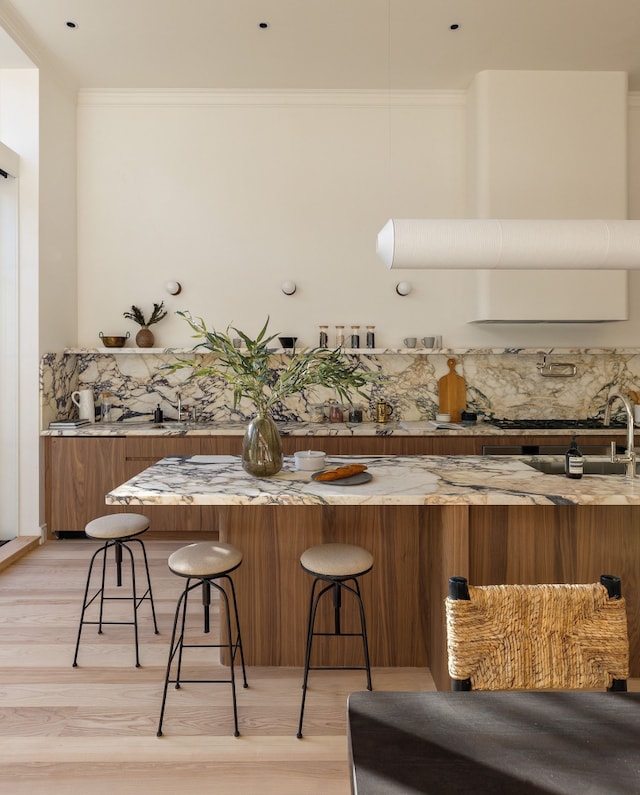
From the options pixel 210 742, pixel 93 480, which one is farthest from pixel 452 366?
pixel 210 742

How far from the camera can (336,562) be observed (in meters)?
2.19

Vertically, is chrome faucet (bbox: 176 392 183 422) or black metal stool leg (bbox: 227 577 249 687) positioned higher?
chrome faucet (bbox: 176 392 183 422)

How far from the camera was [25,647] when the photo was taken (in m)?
2.81

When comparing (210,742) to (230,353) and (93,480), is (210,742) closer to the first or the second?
(230,353)

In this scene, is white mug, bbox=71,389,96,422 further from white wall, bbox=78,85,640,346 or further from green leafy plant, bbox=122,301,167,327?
green leafy plant, bbox=122,301,167,327

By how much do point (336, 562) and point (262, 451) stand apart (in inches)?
22.8

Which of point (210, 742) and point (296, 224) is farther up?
point (296, 224)

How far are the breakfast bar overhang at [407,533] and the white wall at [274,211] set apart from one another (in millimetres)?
2416

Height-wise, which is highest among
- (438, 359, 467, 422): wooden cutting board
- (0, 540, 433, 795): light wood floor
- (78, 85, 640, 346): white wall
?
(78, 85, 640, 346): white wall

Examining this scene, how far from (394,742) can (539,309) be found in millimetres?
4035

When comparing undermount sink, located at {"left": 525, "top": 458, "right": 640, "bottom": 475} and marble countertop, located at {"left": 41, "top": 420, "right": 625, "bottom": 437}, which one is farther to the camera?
marble countertop, located at {"left": 41, "top": 420, "right": 625, "bottom": 437}

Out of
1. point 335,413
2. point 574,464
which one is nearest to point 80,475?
point 335,413

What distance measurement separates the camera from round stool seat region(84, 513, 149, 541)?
2676 millimetres

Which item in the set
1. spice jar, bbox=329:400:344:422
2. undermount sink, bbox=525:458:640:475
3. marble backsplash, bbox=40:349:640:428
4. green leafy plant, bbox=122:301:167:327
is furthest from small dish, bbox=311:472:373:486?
green leafy plant, bbox=122:301:167:327
